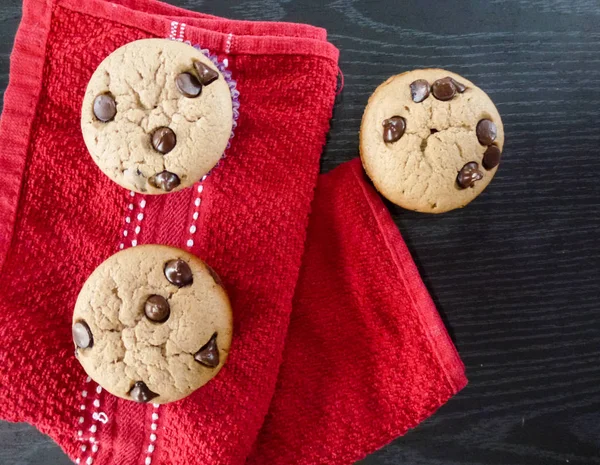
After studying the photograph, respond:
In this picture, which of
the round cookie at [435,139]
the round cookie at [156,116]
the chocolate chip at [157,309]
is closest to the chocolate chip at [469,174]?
the round cookie at [435,139]

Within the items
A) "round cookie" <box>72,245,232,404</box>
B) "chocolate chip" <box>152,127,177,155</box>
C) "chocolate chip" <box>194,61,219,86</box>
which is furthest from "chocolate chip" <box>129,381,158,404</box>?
"chocolate chip" <box>194,61,219,86</box>

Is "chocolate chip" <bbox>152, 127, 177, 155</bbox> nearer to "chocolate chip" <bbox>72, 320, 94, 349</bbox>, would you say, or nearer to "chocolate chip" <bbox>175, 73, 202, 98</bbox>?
"chocolate chip" <bbox>175, 73, 202, 98</bbox>

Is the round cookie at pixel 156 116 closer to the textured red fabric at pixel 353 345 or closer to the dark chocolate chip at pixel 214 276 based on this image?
the dark chocolate chip at pixel 214 276

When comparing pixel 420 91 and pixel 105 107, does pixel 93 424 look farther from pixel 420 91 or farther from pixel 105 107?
pixel 420 91

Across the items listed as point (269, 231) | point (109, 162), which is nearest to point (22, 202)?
point (109, 162)

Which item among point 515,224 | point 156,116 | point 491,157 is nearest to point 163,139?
point 156,116

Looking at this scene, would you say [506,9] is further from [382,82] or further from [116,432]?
[116,432]
